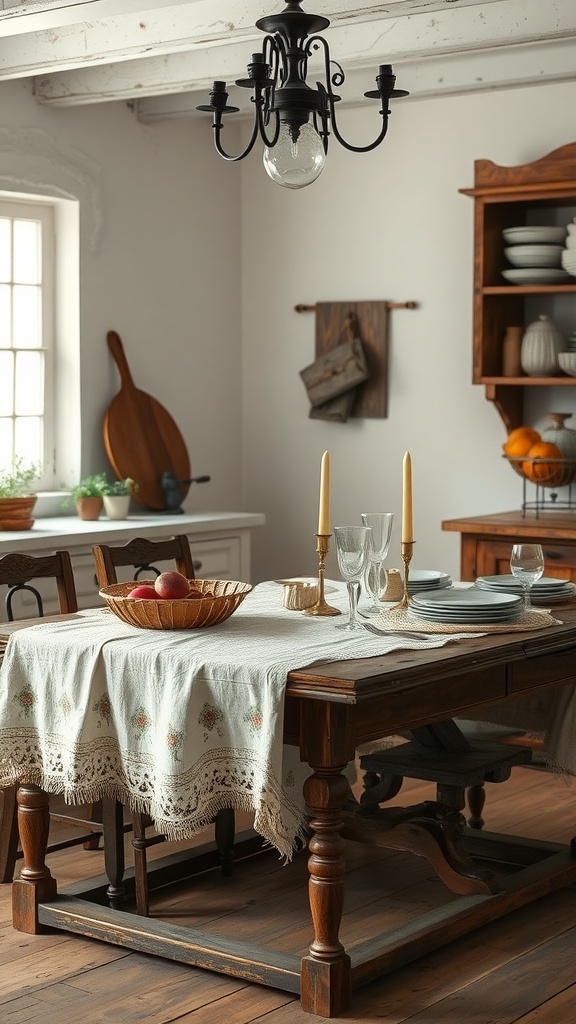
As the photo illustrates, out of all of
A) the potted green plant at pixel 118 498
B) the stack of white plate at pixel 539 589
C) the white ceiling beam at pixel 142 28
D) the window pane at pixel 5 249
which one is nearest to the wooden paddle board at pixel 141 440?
the potted green plant at pixel 118 498

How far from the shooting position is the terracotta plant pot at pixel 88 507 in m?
5.27

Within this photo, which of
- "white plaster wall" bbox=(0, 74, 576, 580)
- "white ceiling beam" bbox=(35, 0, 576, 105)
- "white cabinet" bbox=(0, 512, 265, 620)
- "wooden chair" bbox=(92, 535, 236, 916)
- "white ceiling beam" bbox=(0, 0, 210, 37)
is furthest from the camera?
"white plaster wall" bbox=(0, 74, 576, 580)

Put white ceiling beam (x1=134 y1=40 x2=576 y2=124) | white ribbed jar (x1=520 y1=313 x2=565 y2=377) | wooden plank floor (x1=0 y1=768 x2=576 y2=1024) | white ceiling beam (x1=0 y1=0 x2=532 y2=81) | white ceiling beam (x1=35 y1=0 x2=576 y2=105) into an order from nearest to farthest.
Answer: wooden plank floor (x1=0 y1=768 x2=576 y2=1024)
white ceiling beam (x1=0 y1=0 x2=532 y2=81)
white ceiling beam (x1=35 y1=0 x2=576 y2=105)
white ceiling beam (x1=134 y1=40 x2=576 y2=124)
white ribbed jar (x1=520 y1=313 x2=565 y2=377)

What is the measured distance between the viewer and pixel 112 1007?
283 centimetres

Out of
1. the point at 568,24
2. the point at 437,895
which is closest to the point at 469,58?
the point at 568,24

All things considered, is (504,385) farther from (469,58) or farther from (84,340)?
(84,340)

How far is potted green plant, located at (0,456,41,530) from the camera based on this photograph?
15.9 ft

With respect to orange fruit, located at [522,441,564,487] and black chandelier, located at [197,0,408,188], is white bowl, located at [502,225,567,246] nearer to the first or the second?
orange fruit, located at [522,441,564,487]

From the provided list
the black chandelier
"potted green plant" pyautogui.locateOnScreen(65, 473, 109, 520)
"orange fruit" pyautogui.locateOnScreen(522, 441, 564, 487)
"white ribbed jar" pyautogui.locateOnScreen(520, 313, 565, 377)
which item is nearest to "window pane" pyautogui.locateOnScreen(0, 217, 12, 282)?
"potted green plant" pyautogui.locateOnScreen(65, 473, 109, 520)

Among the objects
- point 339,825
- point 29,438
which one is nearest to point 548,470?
point 29,438

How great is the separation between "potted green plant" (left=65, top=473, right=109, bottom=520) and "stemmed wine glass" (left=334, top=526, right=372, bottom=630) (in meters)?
2.30

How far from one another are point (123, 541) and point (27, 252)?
4.30 ft

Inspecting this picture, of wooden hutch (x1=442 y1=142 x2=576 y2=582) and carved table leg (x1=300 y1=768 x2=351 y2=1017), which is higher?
wooden hutch (x1=442 y1=142 x2=576 y2=582)

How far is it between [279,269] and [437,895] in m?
3.35
